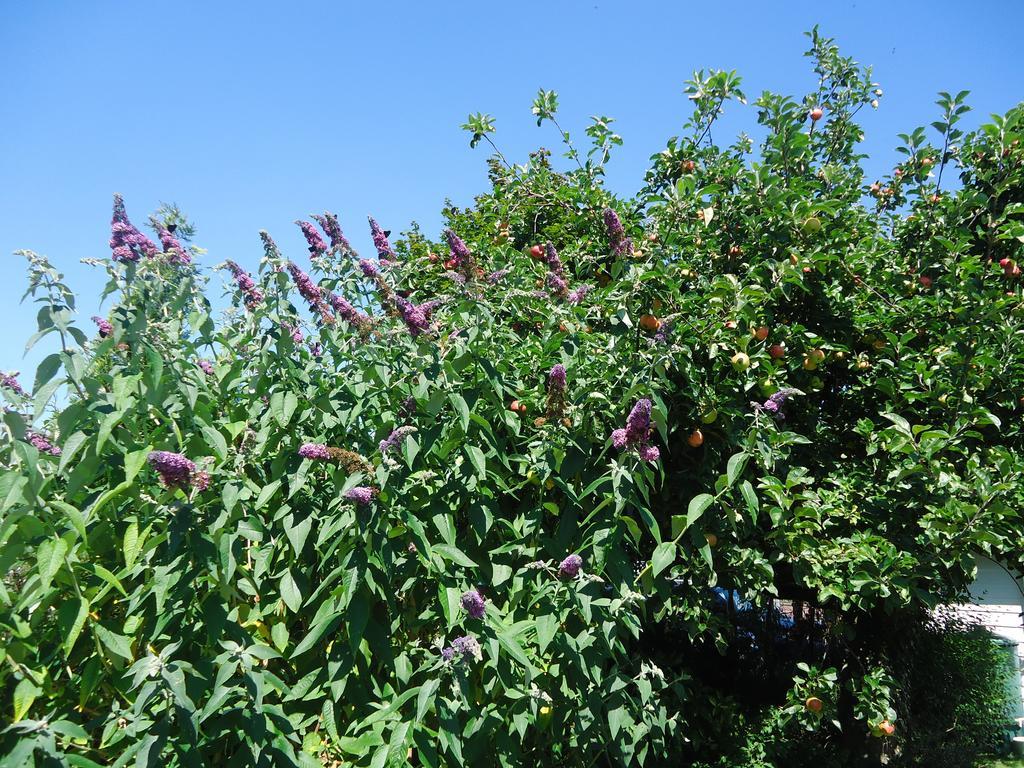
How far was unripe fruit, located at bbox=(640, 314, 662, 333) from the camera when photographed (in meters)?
3.11

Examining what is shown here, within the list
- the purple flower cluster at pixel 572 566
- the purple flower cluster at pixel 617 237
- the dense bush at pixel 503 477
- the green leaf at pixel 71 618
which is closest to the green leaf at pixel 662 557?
the dense bush at pixel 503 477

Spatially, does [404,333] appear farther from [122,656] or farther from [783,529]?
[783,529]

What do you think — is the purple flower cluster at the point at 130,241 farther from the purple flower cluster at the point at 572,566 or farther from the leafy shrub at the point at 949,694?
the leafy shrub at the point at 949,694

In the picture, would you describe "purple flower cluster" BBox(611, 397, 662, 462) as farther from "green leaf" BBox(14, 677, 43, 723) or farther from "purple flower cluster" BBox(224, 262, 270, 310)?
"green leaf" BBox(14, 677, 43, 723)

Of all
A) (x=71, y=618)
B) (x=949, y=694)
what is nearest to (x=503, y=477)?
(x=71, y=618)

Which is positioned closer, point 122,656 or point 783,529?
point 122,656

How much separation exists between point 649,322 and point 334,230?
1.43 meters

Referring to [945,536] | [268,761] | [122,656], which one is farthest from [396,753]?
[945,536]

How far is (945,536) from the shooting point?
113 inches

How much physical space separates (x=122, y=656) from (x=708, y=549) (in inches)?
78.5

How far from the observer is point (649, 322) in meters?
3.12

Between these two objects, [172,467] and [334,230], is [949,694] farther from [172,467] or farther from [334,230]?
[172,467]

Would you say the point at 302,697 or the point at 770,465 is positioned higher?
the point at 770,465

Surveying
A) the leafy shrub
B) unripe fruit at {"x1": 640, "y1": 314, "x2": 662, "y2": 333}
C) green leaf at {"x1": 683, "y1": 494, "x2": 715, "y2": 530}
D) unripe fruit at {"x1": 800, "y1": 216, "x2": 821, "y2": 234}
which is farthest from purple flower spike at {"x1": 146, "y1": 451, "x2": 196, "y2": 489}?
the leafy shrub
